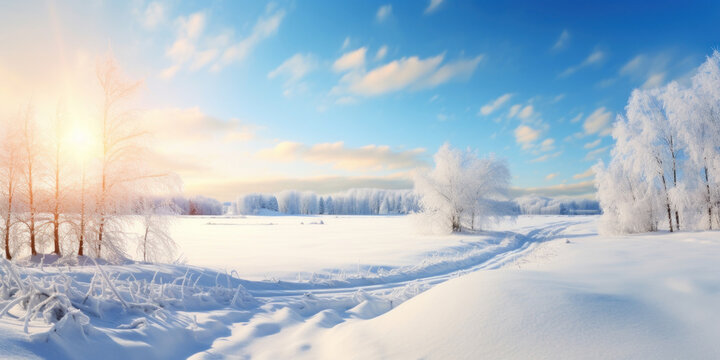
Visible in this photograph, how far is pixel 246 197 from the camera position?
14025cm

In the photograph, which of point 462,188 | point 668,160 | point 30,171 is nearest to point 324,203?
point 462,188

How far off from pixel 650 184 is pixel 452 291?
1014 inches

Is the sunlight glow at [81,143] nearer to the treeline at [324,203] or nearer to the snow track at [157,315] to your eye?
the snow track at [157,315]

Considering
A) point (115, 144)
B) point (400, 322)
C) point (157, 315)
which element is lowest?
point (400, 322)

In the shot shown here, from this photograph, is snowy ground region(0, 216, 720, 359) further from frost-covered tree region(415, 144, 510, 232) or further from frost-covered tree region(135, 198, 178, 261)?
frost-covered tree region(415, 144, 510, 232)

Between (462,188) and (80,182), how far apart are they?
1006 inches

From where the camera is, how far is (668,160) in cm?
2127

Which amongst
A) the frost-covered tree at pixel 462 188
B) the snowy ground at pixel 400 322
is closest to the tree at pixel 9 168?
the snowy ground at pixel 400 322

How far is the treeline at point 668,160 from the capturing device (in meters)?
19.8

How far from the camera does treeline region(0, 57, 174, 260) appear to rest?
9.06 metres

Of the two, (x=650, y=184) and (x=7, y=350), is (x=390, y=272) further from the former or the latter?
(x=650, y=184)

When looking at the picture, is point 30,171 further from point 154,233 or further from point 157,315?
point 157,315

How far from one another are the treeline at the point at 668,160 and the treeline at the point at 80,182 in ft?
91.6

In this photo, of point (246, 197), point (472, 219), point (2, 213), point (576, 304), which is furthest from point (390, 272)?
point (246, 197)
